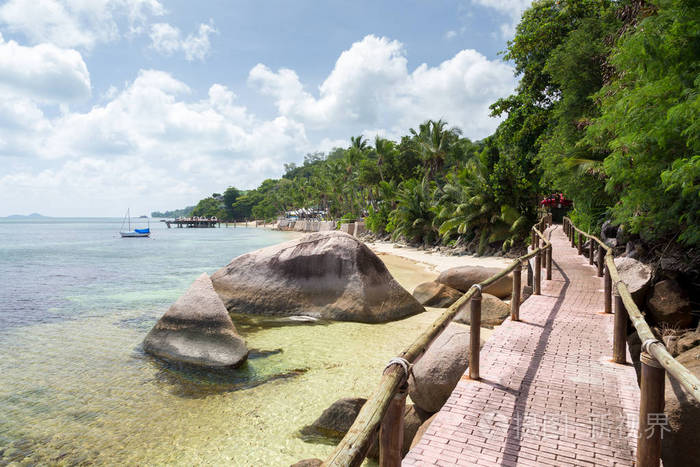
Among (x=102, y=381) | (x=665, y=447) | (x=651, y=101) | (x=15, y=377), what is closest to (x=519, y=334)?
(x=665, y=447)

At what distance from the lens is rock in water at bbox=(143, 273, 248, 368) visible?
772 cm

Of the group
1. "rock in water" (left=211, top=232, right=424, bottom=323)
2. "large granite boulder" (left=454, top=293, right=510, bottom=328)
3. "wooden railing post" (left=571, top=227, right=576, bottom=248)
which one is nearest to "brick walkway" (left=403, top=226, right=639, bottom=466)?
"large granite boulder" (left=454, top=293, right=510, bottom=328)

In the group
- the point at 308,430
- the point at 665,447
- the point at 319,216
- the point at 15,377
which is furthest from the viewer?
the point at 319,216

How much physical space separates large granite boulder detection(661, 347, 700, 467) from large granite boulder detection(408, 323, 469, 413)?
1.92m

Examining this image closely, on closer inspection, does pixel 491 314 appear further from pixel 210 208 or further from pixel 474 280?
pixel 210 208

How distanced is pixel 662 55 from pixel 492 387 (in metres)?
5.99

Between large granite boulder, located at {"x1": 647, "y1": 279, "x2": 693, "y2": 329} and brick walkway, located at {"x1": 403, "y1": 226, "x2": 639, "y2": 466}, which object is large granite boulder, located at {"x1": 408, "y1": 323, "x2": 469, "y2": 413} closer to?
brick walkway, located at {"x1": 403, "y1": 226, "x2": 639, "y2": 466}

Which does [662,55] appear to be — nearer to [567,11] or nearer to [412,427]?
[412,427]

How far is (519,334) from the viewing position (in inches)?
223

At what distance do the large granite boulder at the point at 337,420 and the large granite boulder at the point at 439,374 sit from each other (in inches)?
30.4

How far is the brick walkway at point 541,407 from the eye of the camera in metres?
3.04

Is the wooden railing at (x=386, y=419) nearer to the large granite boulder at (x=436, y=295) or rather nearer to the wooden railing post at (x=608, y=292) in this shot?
the wooden railing post at (x=608, y=292)

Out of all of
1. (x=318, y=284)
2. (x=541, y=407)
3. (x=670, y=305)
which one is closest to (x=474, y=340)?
(x=541, y=407)

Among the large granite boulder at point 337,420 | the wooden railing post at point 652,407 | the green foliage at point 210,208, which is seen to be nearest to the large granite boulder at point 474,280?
the large granite boulder at point 337,420
